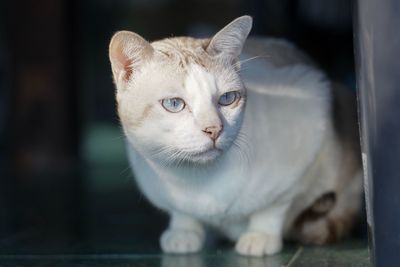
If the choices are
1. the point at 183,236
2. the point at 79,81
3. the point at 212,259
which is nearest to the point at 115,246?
the point at 183,236

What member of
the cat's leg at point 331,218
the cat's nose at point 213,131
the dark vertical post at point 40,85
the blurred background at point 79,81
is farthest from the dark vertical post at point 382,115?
the dark vertical post at point 40,85

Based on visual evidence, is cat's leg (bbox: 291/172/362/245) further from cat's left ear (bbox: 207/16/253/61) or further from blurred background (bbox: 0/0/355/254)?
blurred background (bbox: 0/0/355/254)

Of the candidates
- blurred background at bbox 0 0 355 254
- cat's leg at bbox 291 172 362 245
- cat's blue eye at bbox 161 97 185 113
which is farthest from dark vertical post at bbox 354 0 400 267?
blurred background at bbox 0 0 355 254

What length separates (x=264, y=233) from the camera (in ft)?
8.51

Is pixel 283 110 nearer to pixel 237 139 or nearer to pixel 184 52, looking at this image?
pixel 237 139

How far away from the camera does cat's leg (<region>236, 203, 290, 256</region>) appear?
254cm

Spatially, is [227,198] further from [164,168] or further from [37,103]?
[37,103]

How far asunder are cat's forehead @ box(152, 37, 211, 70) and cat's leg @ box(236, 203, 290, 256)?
0.58 metres

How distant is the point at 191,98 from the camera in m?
2.22

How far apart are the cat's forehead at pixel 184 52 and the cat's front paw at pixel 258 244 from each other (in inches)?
24.0

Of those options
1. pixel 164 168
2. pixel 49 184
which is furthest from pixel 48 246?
pixel 49 184

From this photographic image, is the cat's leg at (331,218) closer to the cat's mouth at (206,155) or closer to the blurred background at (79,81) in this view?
the cat's mouth at (206,155)

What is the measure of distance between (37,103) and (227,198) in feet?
11.2

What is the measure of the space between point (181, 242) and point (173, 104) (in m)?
0.60
